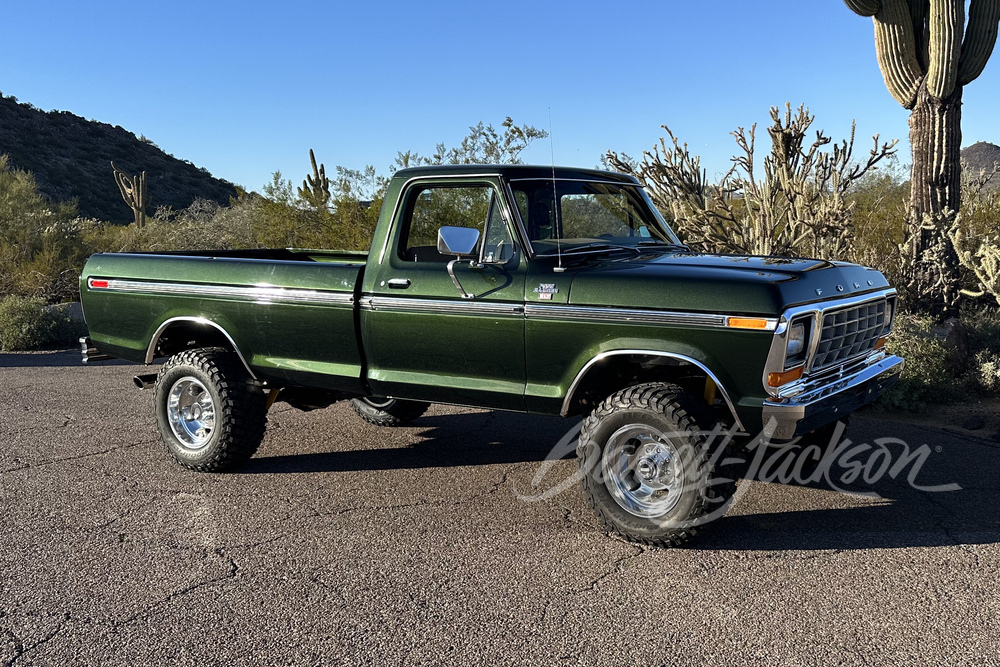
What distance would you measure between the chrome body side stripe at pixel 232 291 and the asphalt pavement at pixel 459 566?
1.22 m

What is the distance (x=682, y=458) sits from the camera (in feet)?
15.1

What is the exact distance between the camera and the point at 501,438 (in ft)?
22.9

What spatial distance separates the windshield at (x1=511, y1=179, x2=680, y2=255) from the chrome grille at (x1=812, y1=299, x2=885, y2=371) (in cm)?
136

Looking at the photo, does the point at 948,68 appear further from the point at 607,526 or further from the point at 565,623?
the point at 565,623

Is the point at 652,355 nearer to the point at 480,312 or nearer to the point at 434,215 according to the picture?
the point at 480,312

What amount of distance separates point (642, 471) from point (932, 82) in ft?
26.6

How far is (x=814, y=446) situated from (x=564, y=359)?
224 cm

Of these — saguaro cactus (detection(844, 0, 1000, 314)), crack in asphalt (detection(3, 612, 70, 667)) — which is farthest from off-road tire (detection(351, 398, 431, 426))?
saguaro cactus (detection(844, 0, 1000, 314))

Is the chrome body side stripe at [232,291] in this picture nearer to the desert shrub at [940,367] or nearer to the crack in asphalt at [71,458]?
the crack in asphalt at [71,458]

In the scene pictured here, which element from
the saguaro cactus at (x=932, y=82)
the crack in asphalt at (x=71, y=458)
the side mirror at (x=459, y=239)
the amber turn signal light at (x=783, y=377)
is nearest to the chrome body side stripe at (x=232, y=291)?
the side mirror at (x=459, y=239)

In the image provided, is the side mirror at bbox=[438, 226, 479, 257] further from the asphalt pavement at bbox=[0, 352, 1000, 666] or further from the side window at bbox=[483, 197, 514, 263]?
the asphalt pavement at bbox=[0, 352, 1000, 666]

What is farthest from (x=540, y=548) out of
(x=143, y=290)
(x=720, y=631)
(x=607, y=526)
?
(x=143, y=290)

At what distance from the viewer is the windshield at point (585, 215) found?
209 inches

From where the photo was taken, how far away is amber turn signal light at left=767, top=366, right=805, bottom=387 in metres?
4.37
